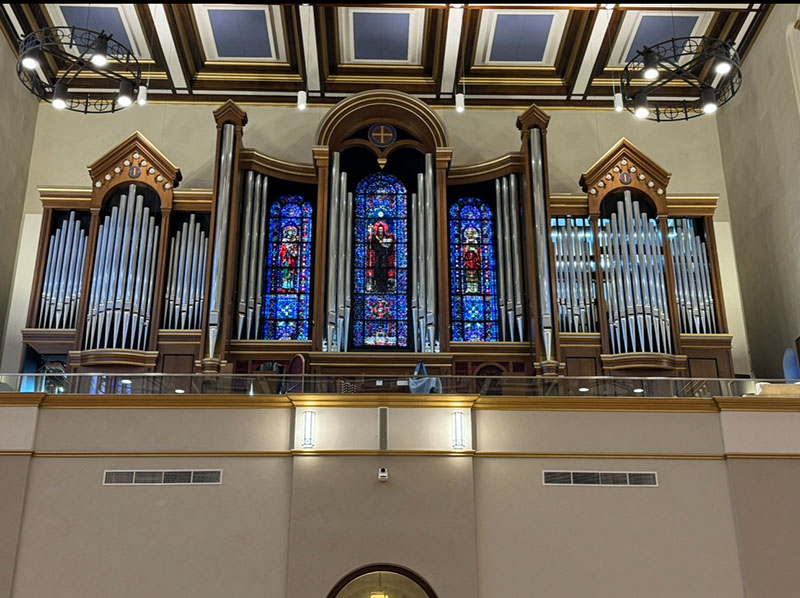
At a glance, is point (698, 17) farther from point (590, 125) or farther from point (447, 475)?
point (447, 475)

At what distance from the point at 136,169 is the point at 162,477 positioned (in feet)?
17.3

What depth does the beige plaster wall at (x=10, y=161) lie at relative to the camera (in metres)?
13.2

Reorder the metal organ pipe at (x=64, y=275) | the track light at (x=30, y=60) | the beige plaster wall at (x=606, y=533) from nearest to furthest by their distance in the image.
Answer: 1. the beige plaster wall at (x=606, y=533)
2. the track light at (x=30, y=60)
3. the metal organ pipe at (x=64, y=275)

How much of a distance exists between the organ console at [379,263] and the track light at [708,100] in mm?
2028

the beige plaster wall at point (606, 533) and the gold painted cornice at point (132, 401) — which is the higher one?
the gold painted cornice at point (132, 401)

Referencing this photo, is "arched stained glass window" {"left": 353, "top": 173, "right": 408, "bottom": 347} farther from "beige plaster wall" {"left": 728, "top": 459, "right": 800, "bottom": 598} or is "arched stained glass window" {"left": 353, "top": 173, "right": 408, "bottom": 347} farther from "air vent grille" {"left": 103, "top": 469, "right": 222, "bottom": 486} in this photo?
"beige plaster wall" {"left": 728, "top": 459, "right": 800, "bottom": 598}

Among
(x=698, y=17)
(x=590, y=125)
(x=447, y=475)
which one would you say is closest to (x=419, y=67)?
(x=590, y=125)

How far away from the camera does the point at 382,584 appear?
9414 millimetres

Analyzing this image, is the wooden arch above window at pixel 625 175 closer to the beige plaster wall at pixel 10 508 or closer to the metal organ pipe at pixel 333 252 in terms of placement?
the metal organ pipe at pixel 333 252

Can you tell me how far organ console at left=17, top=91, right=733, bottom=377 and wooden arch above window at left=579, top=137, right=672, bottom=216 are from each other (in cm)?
3

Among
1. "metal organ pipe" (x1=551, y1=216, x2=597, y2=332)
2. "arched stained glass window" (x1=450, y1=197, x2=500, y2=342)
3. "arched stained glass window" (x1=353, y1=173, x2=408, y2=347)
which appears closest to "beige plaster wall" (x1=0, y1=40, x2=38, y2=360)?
"arched stained glass window" (x1=353, y1=173, x2=408, y2=347)

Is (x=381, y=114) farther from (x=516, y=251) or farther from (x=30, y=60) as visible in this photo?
(x=30, y=60)

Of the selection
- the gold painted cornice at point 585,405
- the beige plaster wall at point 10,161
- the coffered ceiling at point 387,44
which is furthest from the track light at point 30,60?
the gold painted cornice at point 585,405

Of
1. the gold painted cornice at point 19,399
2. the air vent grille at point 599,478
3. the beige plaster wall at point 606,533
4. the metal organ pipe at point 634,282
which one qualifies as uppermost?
the metal organ pipe at point 634,282
